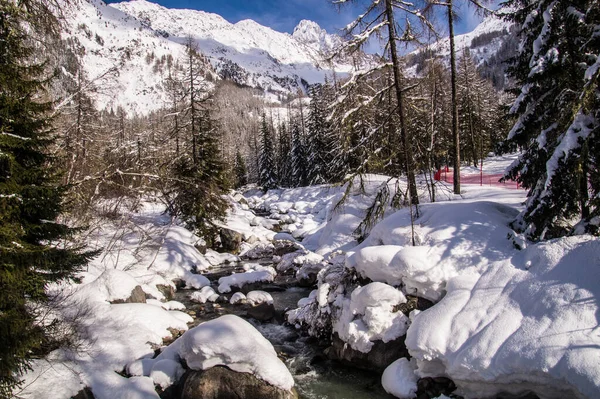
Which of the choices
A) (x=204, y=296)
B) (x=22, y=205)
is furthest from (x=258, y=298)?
(x=22, y=205)

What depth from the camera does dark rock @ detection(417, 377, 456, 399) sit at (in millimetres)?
6480

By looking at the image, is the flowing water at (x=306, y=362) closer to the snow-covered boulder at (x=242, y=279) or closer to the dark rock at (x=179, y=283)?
the snow-covered boulder at (x=242, y=279)

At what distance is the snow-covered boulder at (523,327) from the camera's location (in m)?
5.31

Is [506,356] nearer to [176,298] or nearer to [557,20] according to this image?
[557,20]

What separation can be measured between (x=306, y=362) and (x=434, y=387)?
344 cm

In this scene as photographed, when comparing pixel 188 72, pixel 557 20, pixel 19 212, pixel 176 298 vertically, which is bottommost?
pixel 176 298

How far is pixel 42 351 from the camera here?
6.93 meters

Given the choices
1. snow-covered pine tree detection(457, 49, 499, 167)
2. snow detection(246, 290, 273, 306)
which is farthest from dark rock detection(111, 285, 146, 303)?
snow-covered pine tree detection(457, 49, 499, 167)

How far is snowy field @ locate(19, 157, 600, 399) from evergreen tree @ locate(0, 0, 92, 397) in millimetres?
1151

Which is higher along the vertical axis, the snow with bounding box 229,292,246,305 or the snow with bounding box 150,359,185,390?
the snow with bounding box 150,359,185,390

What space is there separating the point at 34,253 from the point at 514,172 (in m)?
11.5

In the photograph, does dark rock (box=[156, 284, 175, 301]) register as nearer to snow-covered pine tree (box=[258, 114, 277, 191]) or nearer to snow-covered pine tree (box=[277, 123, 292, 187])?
snow-covered pine tree (box=[258, 114, 277, 191])

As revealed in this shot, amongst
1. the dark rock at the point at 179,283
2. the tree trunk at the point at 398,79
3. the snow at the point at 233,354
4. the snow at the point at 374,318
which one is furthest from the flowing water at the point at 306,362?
the tree trunk at the point at 398,79

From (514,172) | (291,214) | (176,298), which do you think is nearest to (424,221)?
(514,172)
